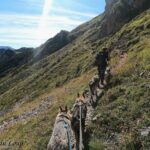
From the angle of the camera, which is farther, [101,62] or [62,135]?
[101,62]

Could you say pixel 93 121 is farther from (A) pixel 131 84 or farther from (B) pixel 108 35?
(B) pixel 108 35

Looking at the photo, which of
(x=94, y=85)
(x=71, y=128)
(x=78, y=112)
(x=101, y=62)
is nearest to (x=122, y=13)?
(x=101, y=62)

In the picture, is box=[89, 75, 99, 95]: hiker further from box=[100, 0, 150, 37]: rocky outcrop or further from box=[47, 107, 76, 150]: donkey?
box=[100, 0, 150, 37]: rocky outcrop

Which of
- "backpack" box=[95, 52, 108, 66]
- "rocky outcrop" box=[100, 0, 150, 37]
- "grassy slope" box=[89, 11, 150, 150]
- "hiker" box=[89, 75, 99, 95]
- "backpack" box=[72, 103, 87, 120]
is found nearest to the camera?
"backpack" box=[72, 103, 87, 120]

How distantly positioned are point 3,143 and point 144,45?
26.3 m

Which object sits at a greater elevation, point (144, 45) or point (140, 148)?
point (144, 45)

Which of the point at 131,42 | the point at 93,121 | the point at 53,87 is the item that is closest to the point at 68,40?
the point at 53,87

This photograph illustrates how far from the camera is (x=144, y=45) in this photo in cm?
6506

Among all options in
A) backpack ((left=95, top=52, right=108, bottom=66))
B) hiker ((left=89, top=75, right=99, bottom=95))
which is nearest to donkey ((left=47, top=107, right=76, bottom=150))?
hiker ((left=89, top=75, right=99, bottom=95))

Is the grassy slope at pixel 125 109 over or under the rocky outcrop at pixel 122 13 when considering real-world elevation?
under

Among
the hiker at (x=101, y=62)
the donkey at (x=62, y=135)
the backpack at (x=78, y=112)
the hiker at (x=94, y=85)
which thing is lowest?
the donkey at (x=62, y=135)

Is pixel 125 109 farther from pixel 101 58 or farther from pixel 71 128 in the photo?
pixel 101 58

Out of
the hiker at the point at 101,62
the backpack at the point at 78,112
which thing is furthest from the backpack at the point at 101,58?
the backpack at the point at 78,112

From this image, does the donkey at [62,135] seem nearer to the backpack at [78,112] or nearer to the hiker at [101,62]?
the backpack at [78,112]
